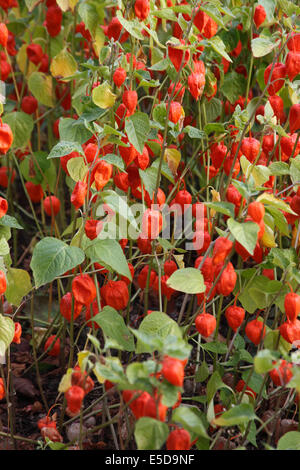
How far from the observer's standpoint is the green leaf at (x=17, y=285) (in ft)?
4.19

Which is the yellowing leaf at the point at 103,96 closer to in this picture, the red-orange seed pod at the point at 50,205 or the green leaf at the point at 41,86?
the red-orange seed pod at the point at 50,205

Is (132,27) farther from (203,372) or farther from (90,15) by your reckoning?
(203,372)

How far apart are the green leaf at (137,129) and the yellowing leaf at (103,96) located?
49 millimetres

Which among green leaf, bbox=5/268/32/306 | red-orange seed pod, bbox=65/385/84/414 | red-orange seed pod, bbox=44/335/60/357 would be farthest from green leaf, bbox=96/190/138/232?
red-orange seed pod, bbox=44/335/60/357

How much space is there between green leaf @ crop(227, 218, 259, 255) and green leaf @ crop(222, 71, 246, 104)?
0.68 m

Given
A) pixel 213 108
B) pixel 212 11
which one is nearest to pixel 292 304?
pixel 212 11

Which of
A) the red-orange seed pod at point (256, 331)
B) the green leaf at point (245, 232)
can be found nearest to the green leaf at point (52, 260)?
the green leaf at point (245, 232)

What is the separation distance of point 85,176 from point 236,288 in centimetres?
38

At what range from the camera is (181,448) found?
3.03 feet

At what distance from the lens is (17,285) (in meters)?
1.28

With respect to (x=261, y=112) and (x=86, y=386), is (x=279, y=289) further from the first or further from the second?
(x=261, y=112)

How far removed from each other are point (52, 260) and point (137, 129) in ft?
0.94

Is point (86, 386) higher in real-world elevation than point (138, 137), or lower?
lower
